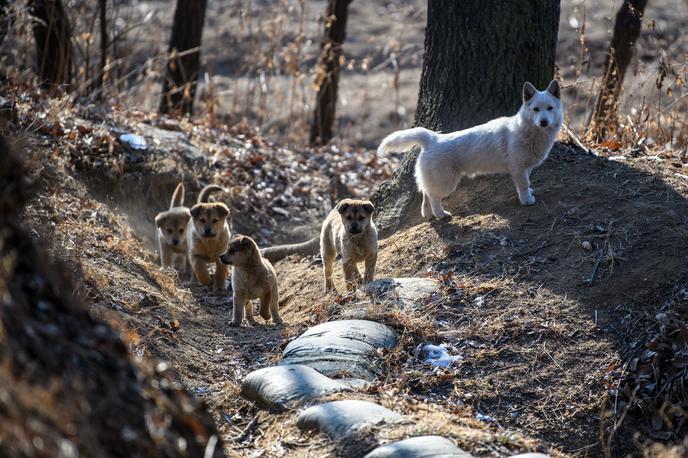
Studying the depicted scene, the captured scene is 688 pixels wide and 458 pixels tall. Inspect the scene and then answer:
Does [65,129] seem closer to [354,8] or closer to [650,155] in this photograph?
[650,155]

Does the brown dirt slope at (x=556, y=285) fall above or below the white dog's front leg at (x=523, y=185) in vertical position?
below

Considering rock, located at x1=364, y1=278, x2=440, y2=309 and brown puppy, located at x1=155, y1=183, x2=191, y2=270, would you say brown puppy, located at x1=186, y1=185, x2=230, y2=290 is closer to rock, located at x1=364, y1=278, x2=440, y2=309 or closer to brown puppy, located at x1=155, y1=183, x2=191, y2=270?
brown puppy, located at x1=155, y1=183, x2=191, y2=270

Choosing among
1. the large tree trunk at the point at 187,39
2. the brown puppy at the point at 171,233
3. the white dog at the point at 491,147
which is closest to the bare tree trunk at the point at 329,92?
the large tree trunk at the point at 187,39

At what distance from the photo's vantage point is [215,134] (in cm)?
1331

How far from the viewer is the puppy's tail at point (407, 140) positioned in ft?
29.1

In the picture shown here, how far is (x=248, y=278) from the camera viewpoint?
8.49 meters

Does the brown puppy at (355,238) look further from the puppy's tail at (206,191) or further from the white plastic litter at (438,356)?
the puppy's tail at (206,191)

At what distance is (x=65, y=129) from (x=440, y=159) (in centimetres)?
532

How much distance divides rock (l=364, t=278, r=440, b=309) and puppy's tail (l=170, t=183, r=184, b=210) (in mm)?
4120

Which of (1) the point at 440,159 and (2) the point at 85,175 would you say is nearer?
(1) the point at 440,159

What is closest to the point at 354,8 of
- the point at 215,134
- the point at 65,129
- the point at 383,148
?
the point at 215,134

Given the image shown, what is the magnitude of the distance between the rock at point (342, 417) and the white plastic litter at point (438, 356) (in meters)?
1.24

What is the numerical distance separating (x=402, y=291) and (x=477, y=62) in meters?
3.27

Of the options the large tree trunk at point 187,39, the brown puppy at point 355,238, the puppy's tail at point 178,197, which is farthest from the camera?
the large tree trunk at point 187,39
